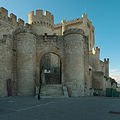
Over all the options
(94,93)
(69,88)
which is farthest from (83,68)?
(94,93)

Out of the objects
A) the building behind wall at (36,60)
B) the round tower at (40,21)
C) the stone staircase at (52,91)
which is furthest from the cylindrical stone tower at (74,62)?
the round tower at (40,21)

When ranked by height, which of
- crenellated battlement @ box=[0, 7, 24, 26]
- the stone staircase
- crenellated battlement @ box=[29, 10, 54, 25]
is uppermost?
crenellated battlement @ box=[29, 10, 54, 25]

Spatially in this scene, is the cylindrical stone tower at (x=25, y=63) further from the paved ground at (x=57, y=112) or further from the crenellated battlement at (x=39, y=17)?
the crenellated battlement at (x=39, y=17)

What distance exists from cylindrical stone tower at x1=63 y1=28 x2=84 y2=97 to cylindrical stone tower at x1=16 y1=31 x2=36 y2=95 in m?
4.30

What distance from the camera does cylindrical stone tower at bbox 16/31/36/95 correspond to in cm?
1784

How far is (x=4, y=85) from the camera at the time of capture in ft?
54.0

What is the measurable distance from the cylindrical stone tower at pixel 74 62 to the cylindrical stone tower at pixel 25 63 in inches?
169


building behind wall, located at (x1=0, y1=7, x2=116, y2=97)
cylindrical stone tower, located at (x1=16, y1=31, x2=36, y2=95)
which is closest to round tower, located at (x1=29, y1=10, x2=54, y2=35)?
building behind wall, located at (x1=0, y1=7, x2=116, y2=97)

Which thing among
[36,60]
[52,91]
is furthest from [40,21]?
[52,91]

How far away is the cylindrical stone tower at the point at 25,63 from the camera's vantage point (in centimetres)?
1784

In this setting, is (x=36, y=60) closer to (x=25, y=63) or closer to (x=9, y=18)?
(x=25, y=63)

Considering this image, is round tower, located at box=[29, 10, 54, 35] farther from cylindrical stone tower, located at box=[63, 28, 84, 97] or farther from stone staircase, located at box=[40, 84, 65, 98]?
stone staircase, located at box=[40, 84, 65, 98]

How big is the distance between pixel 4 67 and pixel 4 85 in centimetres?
207

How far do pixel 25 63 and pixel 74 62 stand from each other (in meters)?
6.21
